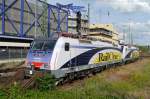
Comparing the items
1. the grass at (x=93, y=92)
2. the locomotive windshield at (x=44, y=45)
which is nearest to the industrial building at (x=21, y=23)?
the locomotive windshield at (x=44, y=45)

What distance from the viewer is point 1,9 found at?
51000 mm

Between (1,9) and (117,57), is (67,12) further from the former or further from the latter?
(117,57)

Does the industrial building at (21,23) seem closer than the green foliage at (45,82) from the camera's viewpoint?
No

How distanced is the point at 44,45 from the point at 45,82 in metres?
3.61

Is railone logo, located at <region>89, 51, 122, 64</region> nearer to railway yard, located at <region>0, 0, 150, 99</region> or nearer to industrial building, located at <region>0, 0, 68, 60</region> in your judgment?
railway yard, located at <region>0, 0, 150, 99</region>

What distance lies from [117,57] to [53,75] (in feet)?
62.7

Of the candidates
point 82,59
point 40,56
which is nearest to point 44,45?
point 40,56

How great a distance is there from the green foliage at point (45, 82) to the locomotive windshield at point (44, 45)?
2.53m

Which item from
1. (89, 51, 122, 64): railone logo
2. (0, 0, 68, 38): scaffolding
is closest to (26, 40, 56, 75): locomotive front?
(89, 51, 122, 64): railone logo

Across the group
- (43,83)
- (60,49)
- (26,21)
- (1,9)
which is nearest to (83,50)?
(60,49)

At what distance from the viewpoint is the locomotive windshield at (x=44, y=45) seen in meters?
20.4

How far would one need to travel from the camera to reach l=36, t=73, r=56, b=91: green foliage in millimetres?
17830

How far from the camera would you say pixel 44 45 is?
68.3 ft

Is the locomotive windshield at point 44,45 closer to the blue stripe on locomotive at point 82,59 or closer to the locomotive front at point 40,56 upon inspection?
the locomotive front at point 40,56
